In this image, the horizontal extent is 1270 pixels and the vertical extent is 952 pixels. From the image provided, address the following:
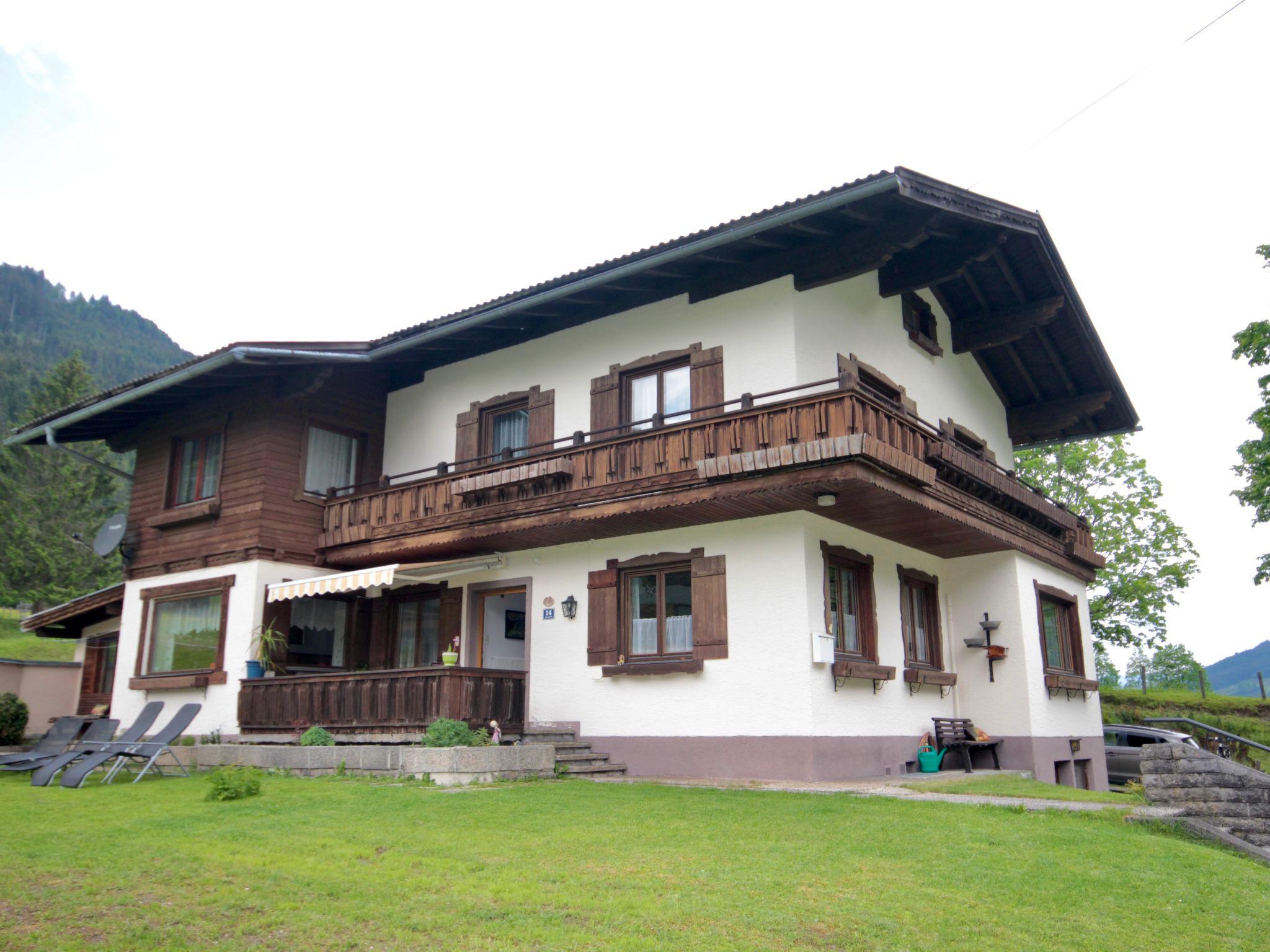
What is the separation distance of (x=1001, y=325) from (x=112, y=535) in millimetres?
16619

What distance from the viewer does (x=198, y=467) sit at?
18.7 meters

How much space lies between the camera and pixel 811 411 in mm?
12336

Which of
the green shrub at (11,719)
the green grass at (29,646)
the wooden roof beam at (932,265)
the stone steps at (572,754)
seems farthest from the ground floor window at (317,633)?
the green grass at (29,646)

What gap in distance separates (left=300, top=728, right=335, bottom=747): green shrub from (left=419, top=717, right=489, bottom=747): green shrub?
5.57ft

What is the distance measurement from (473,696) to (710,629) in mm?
3351

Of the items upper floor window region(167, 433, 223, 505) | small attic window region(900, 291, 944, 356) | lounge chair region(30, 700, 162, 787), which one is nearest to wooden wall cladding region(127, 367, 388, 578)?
upper floor window region(167, 433, 223, 505)

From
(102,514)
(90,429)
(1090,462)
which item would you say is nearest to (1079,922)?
(90,429)

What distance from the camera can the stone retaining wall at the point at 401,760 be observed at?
478 inches

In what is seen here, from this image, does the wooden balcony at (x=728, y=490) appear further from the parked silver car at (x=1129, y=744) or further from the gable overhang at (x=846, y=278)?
the parked silver car at (x=1129, y=744)

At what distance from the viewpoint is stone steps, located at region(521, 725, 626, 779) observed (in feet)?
45.0

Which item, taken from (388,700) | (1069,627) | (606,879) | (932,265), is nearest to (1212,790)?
(606,879)

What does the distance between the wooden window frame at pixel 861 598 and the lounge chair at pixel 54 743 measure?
10695 mm

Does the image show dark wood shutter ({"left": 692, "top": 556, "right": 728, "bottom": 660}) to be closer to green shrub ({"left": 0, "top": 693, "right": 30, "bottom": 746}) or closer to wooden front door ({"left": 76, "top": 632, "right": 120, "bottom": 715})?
green shrub ({"left": 0, "top": 693, "right": 30, "bottom": 746})

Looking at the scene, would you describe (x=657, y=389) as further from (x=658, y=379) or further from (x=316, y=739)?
(x=316, y=739)
